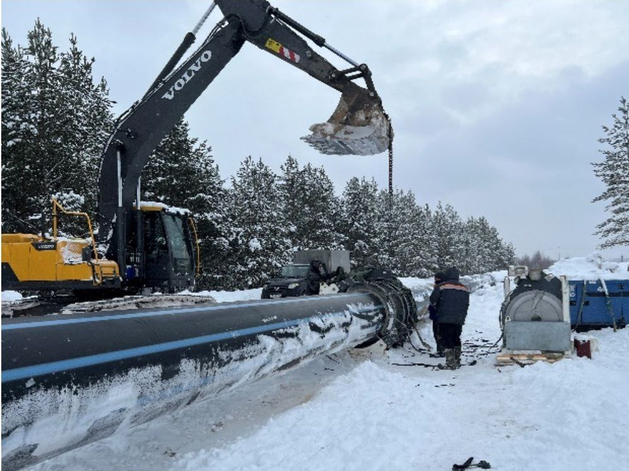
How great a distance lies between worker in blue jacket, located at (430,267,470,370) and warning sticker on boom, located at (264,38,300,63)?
4.83m

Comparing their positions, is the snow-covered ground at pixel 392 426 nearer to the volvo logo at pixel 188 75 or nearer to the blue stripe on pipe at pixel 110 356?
the blue stripe on pipe at pixel 110 356

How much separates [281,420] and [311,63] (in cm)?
678

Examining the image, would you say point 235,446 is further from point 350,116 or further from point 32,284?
point 350,116

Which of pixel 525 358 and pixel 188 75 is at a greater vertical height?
pixel 188 75

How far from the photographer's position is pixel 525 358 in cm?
871

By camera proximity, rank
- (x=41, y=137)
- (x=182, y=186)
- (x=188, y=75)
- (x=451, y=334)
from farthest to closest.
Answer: (x=182, y=186) < (x=41, y=137) < (x=188, y=75) < (x=451, y=334)

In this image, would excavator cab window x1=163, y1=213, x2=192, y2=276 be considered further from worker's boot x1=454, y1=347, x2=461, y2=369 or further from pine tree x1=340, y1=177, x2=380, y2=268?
pine tree x1=340, y1=177, x2=380, y2=268

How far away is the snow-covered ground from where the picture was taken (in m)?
4.36

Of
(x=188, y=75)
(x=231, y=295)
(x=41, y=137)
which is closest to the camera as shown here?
(x=188, y=75)

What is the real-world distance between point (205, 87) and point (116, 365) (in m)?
7.51

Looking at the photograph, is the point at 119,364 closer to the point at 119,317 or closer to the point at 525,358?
the point at 119,317

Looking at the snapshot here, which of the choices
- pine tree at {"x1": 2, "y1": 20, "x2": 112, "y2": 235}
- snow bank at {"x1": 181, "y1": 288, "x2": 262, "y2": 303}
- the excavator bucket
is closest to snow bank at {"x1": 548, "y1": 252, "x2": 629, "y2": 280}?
the excavator bucket

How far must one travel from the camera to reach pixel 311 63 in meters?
10.0

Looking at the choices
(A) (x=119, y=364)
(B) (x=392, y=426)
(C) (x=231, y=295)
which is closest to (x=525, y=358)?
(B) (x=392, y=426)
